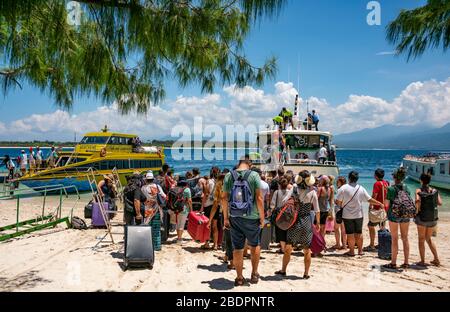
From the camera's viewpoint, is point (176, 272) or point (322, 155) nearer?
point (176, 272)

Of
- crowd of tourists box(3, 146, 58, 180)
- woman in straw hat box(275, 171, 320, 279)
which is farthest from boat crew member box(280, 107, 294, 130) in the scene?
woman in straw hat box(275, 171, 320, 279)

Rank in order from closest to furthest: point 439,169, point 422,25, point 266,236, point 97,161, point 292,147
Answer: point 422,25 < point 266,236 < point 292,147 < point 97,161 < point 439,169

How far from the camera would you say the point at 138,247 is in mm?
6352

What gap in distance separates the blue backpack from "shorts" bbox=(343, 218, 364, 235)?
10.1 ft

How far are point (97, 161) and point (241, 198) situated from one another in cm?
1958

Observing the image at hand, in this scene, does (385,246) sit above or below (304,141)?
below

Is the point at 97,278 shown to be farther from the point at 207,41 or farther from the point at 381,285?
the point at 381,285

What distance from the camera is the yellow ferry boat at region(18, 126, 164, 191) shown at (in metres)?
21.6

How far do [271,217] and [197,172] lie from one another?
9.96ft

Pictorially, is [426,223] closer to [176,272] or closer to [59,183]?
[176,272]

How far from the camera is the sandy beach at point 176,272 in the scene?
5383mm

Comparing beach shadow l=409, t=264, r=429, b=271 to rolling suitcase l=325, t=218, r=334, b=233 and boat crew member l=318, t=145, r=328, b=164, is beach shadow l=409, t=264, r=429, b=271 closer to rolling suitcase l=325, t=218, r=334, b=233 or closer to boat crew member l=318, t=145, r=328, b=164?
rolling suitcase l=325, t=218, r=334, b=233

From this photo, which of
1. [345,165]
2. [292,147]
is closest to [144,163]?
[292,147]
